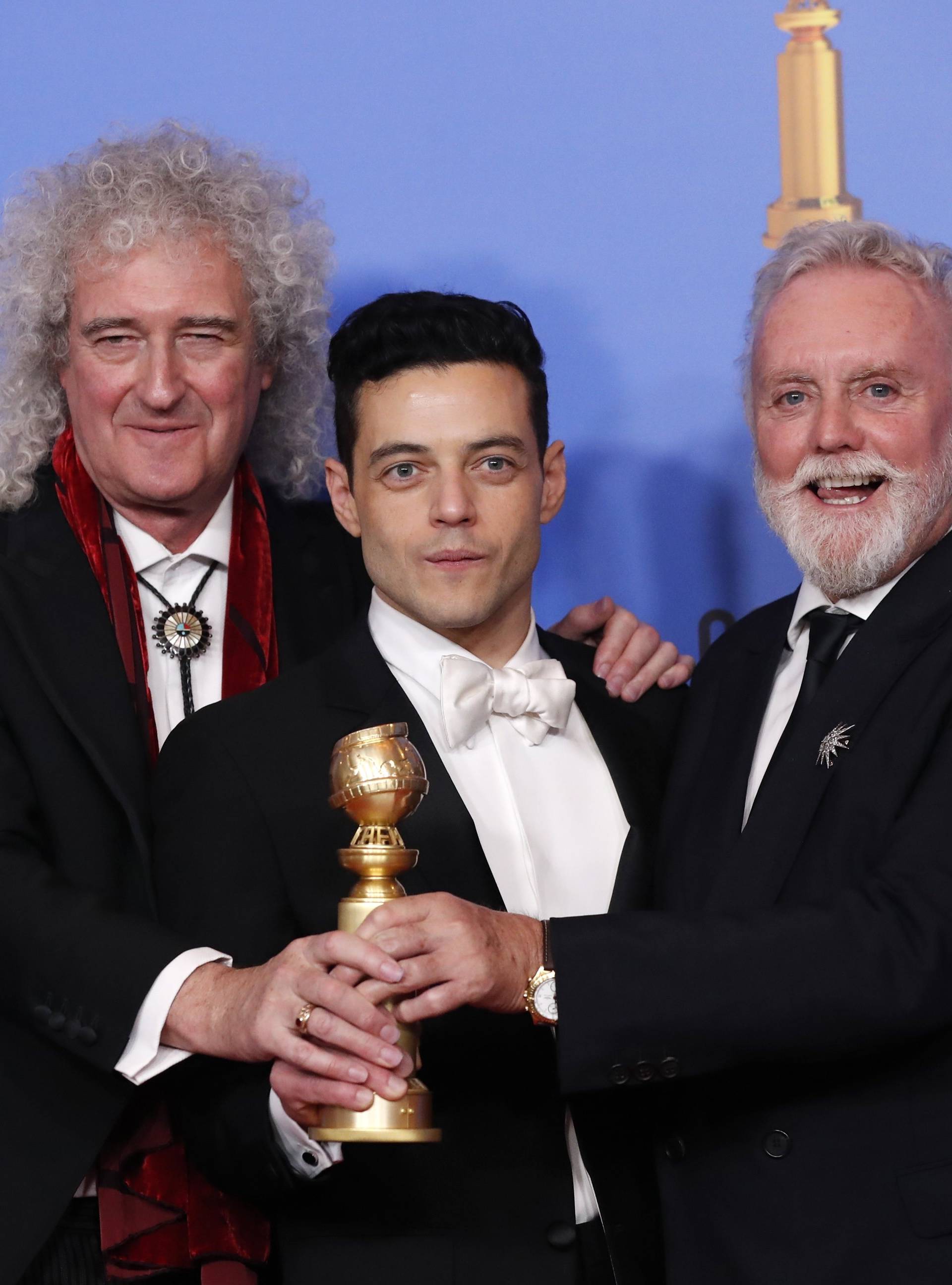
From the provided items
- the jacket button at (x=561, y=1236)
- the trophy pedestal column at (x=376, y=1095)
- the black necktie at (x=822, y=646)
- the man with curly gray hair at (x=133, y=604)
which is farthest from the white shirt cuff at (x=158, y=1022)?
the black necktie at (x=822, y=646)

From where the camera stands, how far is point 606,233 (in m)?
3.49

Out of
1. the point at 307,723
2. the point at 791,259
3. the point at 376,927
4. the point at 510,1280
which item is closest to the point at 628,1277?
the point at 510,1280

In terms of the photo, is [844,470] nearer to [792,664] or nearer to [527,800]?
[792,664]

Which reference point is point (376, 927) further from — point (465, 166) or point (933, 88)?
point (933, 88)

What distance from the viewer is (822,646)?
2.54 m

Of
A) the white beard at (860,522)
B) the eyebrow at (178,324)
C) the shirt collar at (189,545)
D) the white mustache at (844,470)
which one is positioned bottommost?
the white beard at (860,522)

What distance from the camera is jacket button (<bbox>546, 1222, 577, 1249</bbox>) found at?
222 centimetres

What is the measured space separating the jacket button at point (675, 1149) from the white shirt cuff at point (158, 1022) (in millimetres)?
612

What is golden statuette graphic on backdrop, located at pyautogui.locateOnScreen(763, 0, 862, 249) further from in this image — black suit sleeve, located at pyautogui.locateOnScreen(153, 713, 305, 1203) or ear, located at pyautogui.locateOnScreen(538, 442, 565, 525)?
black suit sleeve, located at pyautogui.locateOnScreen(153, 713, 305, 1203)

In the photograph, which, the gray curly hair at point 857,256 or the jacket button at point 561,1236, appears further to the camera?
the gray curly hair at point 857,256

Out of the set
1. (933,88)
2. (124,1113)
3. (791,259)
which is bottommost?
(124,1113)

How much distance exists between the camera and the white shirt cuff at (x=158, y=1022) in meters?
2.18

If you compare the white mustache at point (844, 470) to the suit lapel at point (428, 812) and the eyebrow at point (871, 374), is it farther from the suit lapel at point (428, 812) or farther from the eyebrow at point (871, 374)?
the suit lapel at point (428, 812)

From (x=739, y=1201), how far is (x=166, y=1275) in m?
0.86
